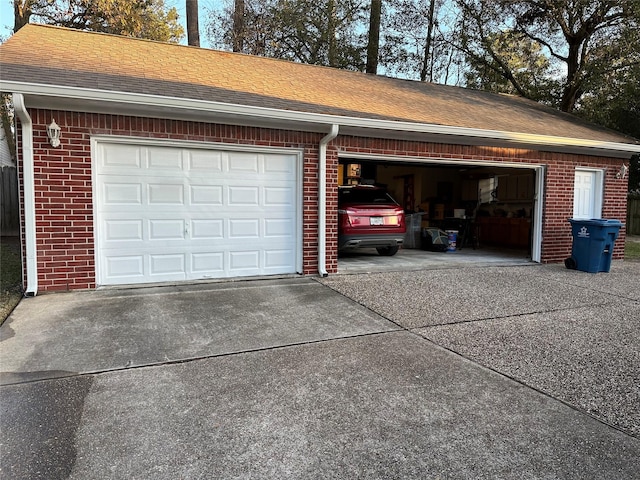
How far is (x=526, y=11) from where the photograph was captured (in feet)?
51.1

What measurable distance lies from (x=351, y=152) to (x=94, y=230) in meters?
4.13

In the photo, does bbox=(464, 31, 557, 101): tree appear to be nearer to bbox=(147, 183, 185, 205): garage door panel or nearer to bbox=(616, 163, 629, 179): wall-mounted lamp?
bbox=(616, 163, 629, 179): wall-mounted lamp

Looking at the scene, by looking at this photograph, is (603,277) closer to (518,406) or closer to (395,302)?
(395,302)

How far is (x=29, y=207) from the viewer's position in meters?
5.48

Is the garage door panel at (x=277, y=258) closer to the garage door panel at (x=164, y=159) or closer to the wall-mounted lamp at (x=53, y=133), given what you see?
the garage door panel at (x=164, y=159)

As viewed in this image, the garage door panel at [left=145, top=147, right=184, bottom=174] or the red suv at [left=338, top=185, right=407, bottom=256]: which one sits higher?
the garage door panel at [left=145, top=147, right=184, bottom=174]

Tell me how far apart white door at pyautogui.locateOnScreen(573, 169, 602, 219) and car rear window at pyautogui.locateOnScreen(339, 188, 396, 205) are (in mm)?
4230

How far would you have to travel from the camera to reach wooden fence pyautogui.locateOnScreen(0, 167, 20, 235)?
11.0 m

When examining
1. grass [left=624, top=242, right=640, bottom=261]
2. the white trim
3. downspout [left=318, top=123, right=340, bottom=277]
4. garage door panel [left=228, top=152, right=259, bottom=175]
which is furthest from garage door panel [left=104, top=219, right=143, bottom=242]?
grass [left=624, top=242, right=640, bottom=261]

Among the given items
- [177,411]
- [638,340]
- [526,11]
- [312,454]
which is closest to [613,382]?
[638,340]

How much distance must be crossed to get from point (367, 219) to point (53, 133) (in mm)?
5364

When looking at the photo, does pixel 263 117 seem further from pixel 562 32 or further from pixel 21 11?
pixel 562 32

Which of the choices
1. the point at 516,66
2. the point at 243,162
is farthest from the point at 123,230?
the point at 516,66

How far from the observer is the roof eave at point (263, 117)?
17.1 ft
